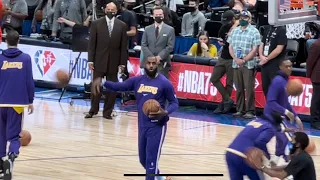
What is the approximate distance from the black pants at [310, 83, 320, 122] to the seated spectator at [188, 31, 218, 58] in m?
3.05

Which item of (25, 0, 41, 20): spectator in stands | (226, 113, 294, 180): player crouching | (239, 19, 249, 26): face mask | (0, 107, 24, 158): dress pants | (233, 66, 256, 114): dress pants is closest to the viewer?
(226, 113, 294, 180): player crouching

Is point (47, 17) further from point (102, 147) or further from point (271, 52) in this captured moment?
point (102, 147)

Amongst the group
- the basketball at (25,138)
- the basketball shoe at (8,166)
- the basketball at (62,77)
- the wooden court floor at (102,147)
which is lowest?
the wooden court floor at (102,147)

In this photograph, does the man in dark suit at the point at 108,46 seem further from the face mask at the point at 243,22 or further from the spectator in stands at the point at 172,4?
the spectator in stands at the point at 172,4

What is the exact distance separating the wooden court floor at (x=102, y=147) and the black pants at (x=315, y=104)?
1.42m

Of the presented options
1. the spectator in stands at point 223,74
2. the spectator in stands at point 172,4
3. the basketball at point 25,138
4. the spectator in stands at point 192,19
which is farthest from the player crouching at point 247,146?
the spectator in stands at point 172,4

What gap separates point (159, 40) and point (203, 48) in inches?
72.5

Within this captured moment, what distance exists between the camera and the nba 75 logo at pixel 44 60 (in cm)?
2245

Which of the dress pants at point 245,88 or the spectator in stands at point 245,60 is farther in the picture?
the dress pants at point 245,88

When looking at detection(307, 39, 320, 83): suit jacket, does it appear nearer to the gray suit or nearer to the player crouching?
the gray suit

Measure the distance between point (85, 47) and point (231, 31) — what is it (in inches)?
142

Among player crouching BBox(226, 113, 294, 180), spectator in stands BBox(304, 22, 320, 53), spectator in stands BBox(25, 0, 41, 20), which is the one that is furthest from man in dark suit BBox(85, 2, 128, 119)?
player crouching BBox(226, 113, 294, 180)

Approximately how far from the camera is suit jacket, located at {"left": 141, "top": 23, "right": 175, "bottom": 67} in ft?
62.1

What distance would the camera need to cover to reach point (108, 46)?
18719 millimetres
